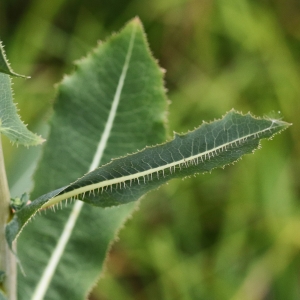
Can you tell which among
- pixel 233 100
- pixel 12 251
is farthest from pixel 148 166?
pixel 233 100

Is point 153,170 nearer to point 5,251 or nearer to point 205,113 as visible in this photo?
point 5,251

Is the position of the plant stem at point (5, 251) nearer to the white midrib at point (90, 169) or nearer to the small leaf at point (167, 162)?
the small leaf at point (167, 162)

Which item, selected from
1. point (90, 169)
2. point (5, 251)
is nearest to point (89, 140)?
point (90, 169)

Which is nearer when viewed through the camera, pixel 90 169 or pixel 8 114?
pixel 8 114

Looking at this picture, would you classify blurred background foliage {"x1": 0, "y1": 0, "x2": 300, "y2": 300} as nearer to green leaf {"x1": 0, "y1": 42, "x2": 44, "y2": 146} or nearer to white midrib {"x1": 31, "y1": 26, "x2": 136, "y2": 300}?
white midrib {"x1": 31, "y1": 26, "x2": 136, "y2": 300}

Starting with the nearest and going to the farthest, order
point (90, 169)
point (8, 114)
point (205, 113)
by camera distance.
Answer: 1. point (8, 114)
2. point (90, 169)
3. point (205, 113)

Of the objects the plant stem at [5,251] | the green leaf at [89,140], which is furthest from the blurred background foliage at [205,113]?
the plant stem at [5,251]

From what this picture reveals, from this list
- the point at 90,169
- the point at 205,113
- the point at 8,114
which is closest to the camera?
the point at 8,114
